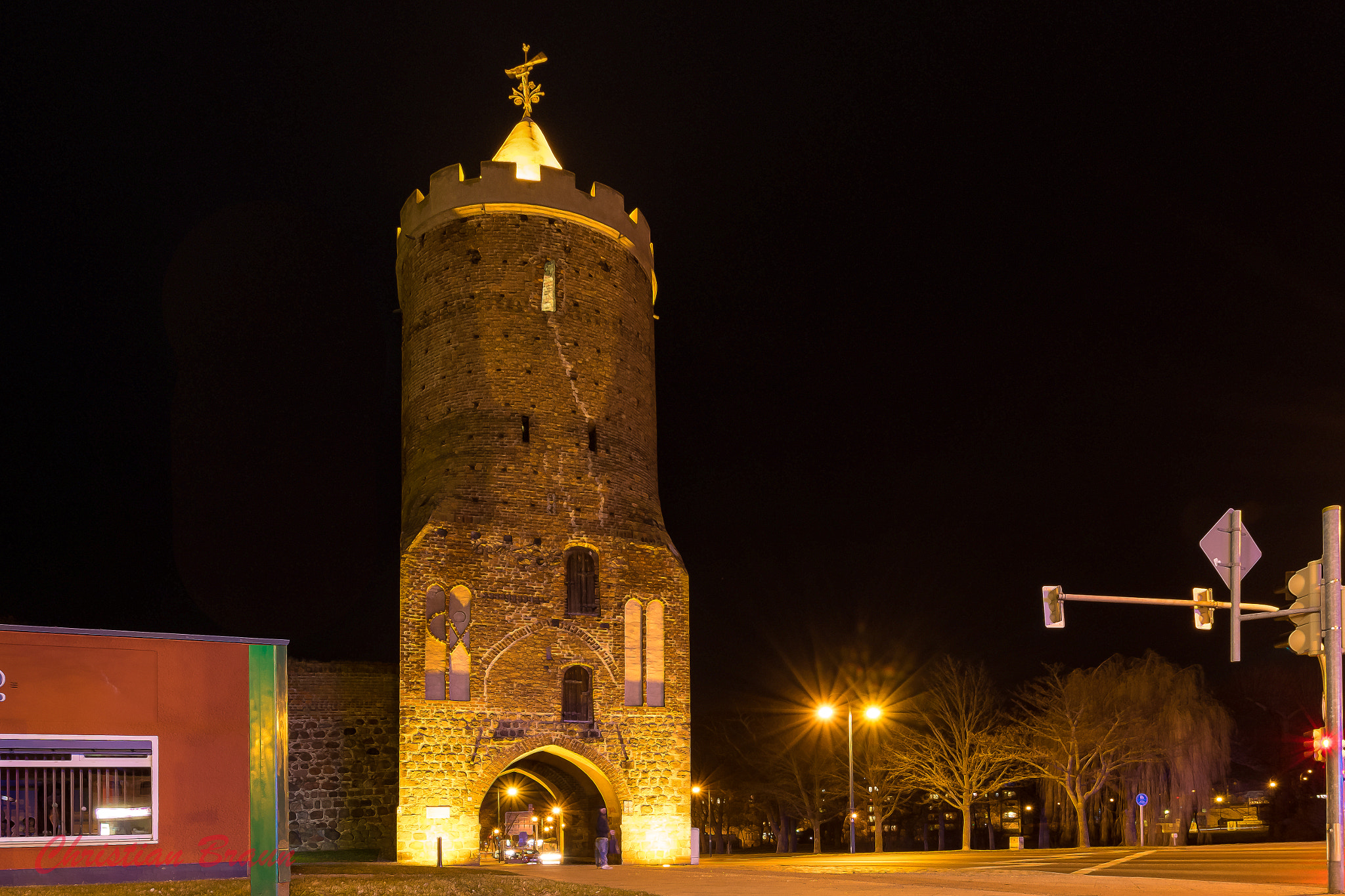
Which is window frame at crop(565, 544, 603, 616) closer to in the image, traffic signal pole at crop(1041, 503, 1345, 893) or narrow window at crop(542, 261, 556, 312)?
narrow window at crop(542, 261, 556, 312)

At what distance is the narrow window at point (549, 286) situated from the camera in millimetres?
33156

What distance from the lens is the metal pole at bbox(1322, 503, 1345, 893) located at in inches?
536

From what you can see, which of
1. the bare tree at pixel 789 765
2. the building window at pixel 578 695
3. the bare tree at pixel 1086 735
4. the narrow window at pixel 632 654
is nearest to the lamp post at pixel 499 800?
the bare tree at pixel 789 765

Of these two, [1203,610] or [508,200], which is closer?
[1203,610]

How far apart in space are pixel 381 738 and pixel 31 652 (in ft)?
62.2

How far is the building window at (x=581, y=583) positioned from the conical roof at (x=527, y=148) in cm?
1118

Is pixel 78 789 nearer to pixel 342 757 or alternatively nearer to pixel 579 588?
pixel 342 757

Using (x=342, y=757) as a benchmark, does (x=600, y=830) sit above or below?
below

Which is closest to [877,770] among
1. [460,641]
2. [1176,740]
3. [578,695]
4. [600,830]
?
[1176,740]

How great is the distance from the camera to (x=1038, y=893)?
15734 millimetres

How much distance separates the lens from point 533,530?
1248 inches

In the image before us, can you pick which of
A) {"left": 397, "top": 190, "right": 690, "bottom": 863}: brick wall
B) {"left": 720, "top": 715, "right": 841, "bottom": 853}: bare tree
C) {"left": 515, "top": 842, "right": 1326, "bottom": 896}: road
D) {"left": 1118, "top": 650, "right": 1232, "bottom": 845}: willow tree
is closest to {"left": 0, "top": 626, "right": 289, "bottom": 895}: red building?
{"left": 515, "top": 842, "right": 1326, "bottom": 896}: road

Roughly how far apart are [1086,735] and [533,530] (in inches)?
940

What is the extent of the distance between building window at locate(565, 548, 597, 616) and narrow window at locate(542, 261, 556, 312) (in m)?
6.55
